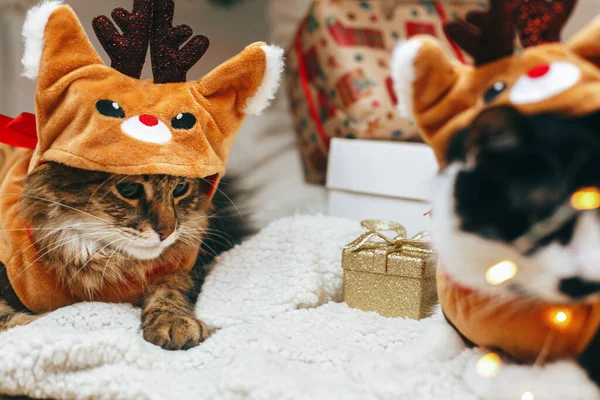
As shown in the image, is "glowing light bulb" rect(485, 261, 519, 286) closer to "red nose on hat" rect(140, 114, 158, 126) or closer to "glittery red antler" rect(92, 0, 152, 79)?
"red nose on hat" rect(140, 114, 158, 126)

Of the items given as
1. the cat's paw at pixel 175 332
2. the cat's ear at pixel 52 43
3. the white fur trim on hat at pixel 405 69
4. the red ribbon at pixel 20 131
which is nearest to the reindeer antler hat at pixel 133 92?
the cat's ear at pixel 52 43

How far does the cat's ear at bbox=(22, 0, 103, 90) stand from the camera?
91cm

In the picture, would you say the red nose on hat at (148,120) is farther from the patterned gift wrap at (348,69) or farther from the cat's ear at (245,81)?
the patterned gift wrap at (348,69)

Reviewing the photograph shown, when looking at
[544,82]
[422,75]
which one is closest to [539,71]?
[544,82]

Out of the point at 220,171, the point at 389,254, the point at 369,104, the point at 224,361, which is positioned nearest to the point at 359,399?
the point at 224,361

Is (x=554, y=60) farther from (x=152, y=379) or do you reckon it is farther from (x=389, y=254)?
(x=152, y=379)

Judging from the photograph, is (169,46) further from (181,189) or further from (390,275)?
(390,275)

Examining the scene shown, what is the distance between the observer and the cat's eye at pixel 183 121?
984mm

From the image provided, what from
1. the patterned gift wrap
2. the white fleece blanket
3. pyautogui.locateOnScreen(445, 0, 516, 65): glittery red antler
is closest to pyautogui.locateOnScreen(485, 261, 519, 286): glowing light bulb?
the white fleece blanket

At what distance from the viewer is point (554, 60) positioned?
0.64 m

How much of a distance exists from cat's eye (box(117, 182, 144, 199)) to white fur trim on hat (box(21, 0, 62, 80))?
0.80ft

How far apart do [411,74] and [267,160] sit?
1502mm

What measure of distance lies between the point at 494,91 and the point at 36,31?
746mm

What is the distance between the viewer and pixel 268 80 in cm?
107
